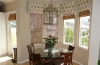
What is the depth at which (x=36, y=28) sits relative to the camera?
15.8 feet

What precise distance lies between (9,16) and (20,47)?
71.9 inches

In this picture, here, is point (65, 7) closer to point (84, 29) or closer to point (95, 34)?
point (84, 29)

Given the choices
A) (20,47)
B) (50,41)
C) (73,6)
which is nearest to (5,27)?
(20,47)

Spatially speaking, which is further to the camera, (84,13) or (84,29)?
(84,29)

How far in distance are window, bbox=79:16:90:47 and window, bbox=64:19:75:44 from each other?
525 millimetres

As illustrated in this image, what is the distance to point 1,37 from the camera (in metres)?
5.16

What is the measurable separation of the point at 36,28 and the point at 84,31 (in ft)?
7.15

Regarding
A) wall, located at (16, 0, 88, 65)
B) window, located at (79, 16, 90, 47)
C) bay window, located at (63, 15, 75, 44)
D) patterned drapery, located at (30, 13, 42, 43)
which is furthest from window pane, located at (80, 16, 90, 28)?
patterned drapery, located at (30, 13, 42, 43)

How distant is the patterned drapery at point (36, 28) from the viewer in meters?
4.71

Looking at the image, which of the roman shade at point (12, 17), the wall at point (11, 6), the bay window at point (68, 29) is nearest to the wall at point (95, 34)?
the bay window at point (68, 29)

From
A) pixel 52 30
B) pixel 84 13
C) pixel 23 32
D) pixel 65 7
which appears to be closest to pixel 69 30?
pixel 52 30

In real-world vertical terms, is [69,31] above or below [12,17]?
below

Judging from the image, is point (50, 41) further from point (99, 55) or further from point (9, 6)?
point (9, 6)

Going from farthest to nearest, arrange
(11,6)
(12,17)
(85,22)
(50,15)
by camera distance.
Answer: (11,6) < (12,17) < (85,22) < (50,15)
